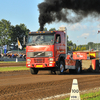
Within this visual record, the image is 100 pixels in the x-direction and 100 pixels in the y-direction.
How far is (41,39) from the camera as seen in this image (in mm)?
15719

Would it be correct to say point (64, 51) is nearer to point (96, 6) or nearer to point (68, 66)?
point (68, 66)

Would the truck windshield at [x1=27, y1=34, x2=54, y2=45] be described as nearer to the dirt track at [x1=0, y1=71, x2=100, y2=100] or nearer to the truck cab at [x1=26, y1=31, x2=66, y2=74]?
the truck cab at [x1=26, y1=31, x2=66, y2=74]

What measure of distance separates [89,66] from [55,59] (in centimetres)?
520

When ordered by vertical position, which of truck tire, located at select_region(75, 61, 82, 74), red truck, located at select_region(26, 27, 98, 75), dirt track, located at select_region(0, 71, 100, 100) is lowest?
dirt track, located at select_region(0, 71, 100, 100)

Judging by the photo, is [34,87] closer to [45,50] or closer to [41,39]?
[45,50]

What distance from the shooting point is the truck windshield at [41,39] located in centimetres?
1557

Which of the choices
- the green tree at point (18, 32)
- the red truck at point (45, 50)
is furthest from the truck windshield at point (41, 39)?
the green tree at point (18, 32)

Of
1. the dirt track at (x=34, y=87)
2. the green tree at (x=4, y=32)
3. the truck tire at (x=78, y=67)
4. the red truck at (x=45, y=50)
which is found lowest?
the dirt track at (x=34, y=87)

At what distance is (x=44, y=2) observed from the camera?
1966 cm

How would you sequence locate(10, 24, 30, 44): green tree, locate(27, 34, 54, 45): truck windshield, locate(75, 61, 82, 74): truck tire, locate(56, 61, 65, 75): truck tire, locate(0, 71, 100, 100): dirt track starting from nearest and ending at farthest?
locate(0, 71, 100, 100): dirt track, locate(27, 34, 54, 45): truck windshield, locate(56, 61, 65, 75): truck tire, locate(75, 61, 82, 74): truck tire, locate(10, 24, 30, 44): green tree

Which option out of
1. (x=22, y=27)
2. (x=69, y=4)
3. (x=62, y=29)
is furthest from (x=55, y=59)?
(x=22, y=27)

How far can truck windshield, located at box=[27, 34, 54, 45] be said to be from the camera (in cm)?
1557

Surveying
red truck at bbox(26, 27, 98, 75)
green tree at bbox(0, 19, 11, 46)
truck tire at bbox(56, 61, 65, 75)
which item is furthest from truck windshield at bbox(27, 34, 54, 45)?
green tree at bbox(0, 19, 11, 46)

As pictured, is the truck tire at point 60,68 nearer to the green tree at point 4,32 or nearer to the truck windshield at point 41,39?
the truck windshield at point 41,39
